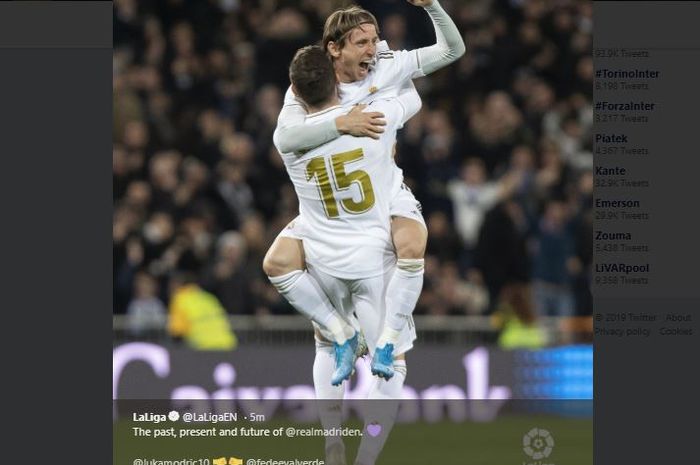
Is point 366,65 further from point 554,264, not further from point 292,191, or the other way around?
point 554,264

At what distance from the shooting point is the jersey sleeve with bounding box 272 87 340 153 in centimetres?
823

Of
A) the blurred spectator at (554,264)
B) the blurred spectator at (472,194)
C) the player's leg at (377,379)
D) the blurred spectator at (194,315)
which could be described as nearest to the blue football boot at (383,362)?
the player's leg at (377,379)

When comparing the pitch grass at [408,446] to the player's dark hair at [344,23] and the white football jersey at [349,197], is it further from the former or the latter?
the player's dark hair at [344,23]

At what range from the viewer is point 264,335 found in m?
13.6

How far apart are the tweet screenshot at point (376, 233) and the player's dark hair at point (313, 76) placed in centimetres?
1

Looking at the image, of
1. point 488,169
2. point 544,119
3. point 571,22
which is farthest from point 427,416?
point 571,22

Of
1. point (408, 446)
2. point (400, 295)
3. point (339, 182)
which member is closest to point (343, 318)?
point (400, 295)

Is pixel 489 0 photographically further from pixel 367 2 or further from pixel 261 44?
pixel 261 44

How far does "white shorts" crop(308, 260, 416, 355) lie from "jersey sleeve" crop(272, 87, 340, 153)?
2.63ft

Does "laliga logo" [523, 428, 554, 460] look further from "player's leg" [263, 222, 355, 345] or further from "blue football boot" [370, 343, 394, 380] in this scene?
"player's leg" [263, 222, 355, 345]

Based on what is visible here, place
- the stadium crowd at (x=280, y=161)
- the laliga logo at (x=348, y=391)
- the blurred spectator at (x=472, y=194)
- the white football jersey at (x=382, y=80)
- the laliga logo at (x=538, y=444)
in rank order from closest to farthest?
the white football jersey at (x=382, y=80) < the laliga logo at (x=538, y=444) < the laliga logo at (x=348, y=391) < the stadium crowd at (x=280, y=161) < the blurred spectator at (x=472, y=194)

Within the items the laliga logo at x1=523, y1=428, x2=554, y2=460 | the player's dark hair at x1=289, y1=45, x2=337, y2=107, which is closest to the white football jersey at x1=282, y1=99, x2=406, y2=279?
the player's dark hair at x1=289, y1=45, x2=337, y2=107

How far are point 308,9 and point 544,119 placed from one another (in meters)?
2.88

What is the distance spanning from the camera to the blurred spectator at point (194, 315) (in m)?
13.7
